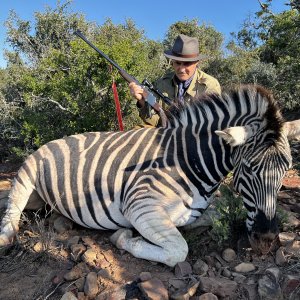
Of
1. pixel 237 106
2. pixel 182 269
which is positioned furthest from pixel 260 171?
pixel 182 269

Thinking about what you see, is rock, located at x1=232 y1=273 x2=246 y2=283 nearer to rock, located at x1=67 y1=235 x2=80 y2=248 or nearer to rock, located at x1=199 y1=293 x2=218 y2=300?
rock, located at x1=199 y1=293 x2=218 y2=300

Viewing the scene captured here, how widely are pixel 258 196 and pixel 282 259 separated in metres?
0.54

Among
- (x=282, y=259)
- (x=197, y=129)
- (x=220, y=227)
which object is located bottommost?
(x=282, y=259)

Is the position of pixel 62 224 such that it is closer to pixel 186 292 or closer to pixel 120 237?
pixel 120 237

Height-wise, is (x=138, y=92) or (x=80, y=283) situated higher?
(x=138, y=92)

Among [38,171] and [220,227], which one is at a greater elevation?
[38,171]

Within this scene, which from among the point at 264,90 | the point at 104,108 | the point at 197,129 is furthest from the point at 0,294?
the point at 104,108

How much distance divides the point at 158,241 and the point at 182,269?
0.92 ft

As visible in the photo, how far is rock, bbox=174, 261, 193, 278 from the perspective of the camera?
8.17 ft

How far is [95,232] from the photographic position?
132 inches

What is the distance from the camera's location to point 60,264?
2.81 meters

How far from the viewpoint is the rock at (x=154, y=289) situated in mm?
2230

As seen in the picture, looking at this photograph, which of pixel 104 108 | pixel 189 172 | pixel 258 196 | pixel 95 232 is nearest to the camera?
pixel 258 196

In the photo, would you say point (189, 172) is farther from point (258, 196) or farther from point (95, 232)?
point (95, 232)
